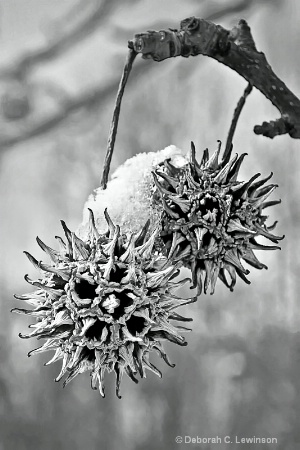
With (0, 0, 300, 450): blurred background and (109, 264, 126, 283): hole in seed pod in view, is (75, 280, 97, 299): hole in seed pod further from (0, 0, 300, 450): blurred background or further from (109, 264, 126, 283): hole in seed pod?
(0, 0, 300, 450): blurred background

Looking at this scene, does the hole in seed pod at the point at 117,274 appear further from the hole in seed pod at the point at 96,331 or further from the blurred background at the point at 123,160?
the blurred background at the point at 123,160

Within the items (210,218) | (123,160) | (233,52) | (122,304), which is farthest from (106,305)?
(123,160)

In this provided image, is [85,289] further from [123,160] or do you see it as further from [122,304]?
[123,160]

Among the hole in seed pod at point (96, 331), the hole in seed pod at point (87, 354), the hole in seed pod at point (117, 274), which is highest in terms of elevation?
the hole in seed pod at point (117, 274)

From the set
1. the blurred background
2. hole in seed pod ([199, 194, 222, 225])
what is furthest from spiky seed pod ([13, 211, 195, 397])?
the blurred background

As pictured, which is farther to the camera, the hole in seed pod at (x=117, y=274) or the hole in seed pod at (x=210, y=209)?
the hole in seed pod at (x=210, y=209)

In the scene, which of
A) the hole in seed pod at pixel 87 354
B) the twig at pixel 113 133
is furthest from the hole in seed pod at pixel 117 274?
the twig at pixel 113 133
